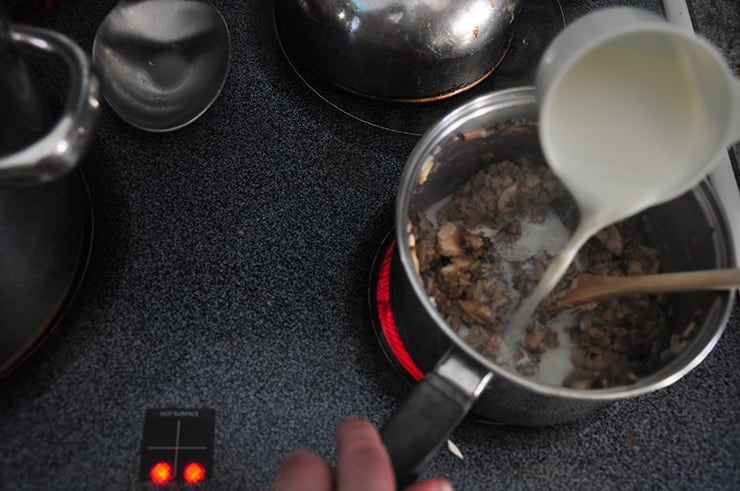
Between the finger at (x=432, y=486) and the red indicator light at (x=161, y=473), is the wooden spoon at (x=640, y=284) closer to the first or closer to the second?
the finger at (x=432, y=486)

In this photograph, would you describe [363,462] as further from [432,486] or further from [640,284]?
[640,284]

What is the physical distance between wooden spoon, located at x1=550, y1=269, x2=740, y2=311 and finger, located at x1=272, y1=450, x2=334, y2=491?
1.07 ft

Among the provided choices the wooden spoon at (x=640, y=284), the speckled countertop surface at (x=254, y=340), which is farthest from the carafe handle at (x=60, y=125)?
the wooden spoon at (x=640, y=284)

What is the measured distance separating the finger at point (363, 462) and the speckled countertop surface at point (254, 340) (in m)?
0.15

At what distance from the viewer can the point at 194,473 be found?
2.11ft

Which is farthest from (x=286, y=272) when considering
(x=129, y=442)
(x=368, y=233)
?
(x=129, y=442)

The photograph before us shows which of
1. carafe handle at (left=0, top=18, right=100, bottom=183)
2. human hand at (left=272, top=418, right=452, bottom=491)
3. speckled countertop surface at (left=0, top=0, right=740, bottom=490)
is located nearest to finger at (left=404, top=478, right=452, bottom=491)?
human hand at (left=272, top=418, right=452, bottom=491)

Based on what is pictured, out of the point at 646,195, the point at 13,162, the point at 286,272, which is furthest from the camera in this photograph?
the point at 286,272

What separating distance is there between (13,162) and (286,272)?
0.33 meters

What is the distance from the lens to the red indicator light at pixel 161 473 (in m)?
0.64

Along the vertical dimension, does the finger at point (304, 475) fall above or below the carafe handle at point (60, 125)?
below

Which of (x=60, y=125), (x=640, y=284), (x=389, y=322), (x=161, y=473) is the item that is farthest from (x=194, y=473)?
(x=640, y=284)

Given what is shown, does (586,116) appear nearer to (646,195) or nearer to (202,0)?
(646,195)

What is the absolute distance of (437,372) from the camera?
564 mm
